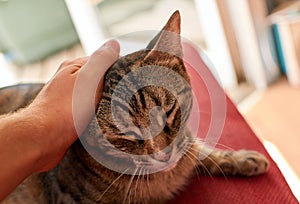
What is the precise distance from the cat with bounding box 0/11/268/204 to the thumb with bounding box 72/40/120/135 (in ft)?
0.05

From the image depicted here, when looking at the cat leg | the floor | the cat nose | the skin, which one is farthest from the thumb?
the floor

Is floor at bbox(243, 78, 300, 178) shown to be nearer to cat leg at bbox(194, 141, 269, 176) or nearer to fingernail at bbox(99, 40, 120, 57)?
cat leg at bbox(194, 141, 269, 176)

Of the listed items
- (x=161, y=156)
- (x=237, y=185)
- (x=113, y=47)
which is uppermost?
(x=113, y=47)

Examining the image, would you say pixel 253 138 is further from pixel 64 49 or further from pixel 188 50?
pixel 64 49

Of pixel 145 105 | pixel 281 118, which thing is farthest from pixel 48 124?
pixel 281 118

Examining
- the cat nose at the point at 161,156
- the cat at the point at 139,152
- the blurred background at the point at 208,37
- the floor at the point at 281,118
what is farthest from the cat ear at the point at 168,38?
the blurred background at the point at 208,37

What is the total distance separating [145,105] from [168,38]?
0.14 m

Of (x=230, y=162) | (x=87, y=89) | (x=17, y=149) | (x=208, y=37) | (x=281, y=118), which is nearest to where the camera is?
(x=17, y=149)

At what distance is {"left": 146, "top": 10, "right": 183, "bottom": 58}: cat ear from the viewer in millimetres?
670

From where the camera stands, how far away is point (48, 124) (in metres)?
0.60

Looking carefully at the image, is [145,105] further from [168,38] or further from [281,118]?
[281,118]

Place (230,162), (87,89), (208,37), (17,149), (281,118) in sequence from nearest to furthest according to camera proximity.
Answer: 1. (17,149)
2. (87,89)
3. (230,162)
4. (281,118)
5. (208,37)

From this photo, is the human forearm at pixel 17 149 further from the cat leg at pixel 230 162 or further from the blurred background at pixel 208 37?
the blurred background at pixel 208 37

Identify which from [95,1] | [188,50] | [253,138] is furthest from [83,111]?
[95,1]
